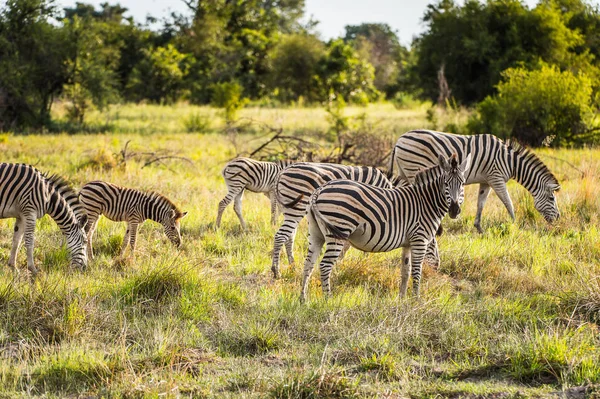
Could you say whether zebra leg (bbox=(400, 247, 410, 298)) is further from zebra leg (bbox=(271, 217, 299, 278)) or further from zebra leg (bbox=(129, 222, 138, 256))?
zebra leg (bbox=(129, 222, 138, 256))

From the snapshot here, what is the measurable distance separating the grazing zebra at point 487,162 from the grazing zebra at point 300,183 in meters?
2.34

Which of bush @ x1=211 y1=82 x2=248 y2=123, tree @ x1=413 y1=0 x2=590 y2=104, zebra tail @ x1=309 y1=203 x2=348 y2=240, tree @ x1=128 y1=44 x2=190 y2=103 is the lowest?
zebra tail @ x1=309 y1=203 x2=348 y2=240

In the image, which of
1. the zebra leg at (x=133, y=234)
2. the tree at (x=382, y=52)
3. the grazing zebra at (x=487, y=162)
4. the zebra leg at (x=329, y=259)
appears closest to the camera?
the zebra leg at (x=329, y=259)

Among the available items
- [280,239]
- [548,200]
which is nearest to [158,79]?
[548,200]

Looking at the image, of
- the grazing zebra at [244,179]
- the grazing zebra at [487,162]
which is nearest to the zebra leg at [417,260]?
the grazing zebra at [487,162]

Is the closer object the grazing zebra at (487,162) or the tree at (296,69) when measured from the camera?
the grazing zebra at (487,162)

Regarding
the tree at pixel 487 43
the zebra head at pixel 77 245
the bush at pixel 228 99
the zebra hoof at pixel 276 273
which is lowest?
the zebra hoof at pixel 276 273

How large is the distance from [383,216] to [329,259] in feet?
2.32

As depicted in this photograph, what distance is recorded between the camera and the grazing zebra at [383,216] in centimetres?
684

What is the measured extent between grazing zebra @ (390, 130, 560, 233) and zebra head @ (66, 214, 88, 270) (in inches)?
191

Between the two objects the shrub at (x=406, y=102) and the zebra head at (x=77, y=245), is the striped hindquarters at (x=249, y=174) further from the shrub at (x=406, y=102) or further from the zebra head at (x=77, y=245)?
the shrub at (x=406, y=102)

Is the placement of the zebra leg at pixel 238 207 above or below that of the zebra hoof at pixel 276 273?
above

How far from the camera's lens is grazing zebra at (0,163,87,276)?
817cm

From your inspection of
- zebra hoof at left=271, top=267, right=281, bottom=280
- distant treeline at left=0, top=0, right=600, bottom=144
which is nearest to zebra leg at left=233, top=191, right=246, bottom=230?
zebra hoof at left=271, top=267, right=281, bottom=280
